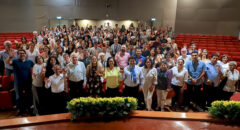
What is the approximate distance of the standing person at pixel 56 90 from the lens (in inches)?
118

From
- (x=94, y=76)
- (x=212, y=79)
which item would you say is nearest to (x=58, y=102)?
(x=94, y=76)

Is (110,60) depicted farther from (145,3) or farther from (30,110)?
(145,3)

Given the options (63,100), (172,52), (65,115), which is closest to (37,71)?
(63,100)

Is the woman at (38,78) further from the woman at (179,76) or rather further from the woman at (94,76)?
the woman at (179,76)

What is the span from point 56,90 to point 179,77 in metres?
2.67

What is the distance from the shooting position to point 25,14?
1314 centimetres

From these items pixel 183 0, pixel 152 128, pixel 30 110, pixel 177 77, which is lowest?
pixel 30 110

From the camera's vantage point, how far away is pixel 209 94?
384 cm

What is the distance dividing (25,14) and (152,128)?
14.7 meters

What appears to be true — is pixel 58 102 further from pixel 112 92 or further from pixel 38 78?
pixel 112 92

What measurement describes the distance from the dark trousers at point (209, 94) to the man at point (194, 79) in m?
0.14

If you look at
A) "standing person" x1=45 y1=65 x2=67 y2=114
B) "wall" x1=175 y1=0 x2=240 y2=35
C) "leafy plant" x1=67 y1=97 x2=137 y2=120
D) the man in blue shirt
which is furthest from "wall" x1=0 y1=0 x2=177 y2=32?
"leafy plant" x1=67 y1=97 x2=137 y2=120

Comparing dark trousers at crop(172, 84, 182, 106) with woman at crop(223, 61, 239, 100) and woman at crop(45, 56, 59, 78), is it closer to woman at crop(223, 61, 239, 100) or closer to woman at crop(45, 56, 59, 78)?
woman at crop(223, 61, 239, 100)

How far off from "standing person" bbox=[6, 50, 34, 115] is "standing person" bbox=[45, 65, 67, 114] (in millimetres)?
738
